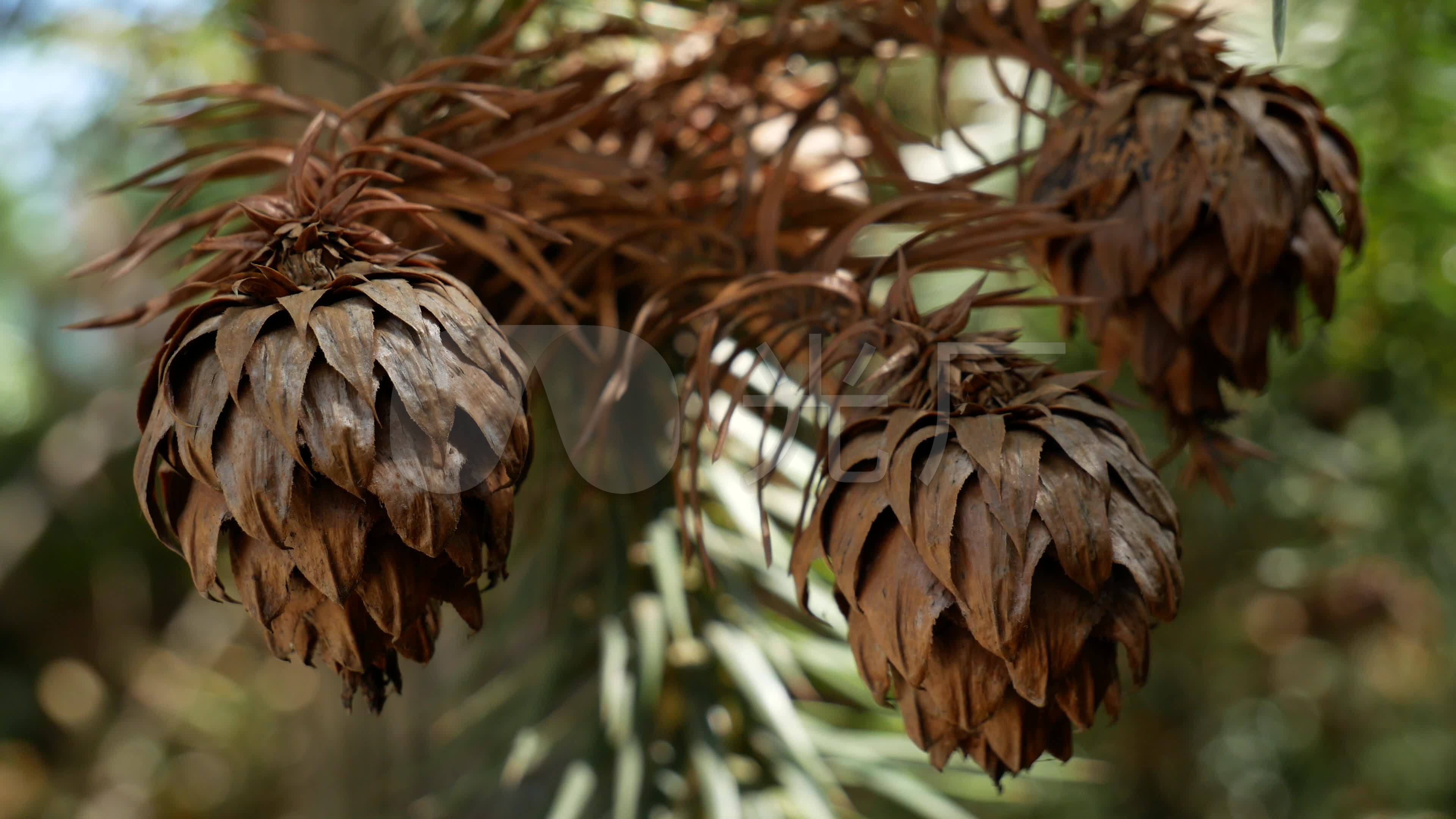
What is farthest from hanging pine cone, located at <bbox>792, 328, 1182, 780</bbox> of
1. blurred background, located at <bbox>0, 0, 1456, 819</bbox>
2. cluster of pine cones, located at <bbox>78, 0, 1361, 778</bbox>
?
blurred background, located at <bbox>0, 0, 1456, 819</bbox>

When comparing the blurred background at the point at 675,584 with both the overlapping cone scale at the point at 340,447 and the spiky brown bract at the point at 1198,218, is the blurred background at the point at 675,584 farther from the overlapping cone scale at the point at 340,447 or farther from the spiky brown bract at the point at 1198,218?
the overlapping cone scale at the point at 340,447

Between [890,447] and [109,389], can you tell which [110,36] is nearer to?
[109,389]

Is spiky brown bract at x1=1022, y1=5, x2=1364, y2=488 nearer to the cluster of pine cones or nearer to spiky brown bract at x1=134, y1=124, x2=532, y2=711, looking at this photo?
the cluster of pine cones

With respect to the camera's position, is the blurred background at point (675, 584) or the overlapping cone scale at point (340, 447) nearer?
the overlapping cone scale at point (340, 447)

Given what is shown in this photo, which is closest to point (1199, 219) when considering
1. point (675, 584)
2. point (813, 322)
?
point (813, 322)

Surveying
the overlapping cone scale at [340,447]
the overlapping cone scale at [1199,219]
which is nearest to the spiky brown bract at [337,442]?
the overlapping cone scale at [340,447]

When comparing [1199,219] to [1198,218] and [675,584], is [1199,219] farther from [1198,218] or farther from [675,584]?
[675,584]
